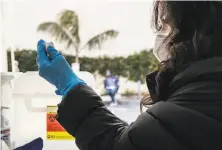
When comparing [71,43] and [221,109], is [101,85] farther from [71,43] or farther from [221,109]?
[221,109]

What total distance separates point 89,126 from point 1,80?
0.62m

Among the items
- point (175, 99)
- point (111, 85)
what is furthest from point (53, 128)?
point (175, 99)

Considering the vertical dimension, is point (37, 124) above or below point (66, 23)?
below

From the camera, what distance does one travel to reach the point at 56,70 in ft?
2.36

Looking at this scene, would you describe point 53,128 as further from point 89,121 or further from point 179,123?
point 179,123

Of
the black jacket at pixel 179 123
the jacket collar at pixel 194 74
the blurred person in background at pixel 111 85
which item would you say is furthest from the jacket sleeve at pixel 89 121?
the blurred person in background at pixel 111 85

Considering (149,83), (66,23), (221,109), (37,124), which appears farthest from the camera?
(66,23)

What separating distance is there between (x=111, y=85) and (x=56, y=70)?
1.76ft

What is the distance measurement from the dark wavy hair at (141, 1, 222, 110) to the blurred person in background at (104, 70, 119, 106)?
1.97 ft

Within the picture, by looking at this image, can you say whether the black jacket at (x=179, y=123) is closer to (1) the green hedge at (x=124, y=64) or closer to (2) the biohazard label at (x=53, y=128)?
(2) the biohazard label at (x=53, y=128)

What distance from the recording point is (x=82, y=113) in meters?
0.60

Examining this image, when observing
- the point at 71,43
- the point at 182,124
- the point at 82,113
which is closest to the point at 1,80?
the point at 71,43

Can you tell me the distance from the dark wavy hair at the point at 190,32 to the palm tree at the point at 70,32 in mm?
611

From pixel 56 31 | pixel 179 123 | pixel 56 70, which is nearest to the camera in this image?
pixel 179 123
